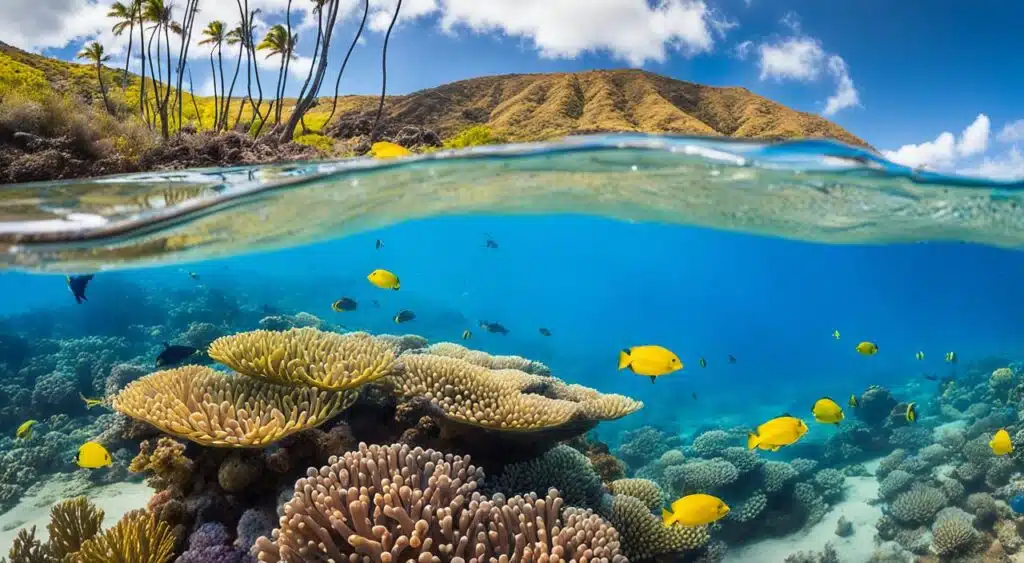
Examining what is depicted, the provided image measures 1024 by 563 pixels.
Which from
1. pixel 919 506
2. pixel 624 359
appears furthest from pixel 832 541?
pixel 624 359

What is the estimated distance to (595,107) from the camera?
61.0 m

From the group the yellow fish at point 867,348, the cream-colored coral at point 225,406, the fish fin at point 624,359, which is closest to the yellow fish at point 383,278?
the cream-colored coral at point 225,406

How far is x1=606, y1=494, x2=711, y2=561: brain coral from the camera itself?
5.86 metres

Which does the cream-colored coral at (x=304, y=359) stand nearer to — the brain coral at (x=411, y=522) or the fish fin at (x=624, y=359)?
the brain coral at (x=411, y=522)

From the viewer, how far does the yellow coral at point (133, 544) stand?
4.36 meters

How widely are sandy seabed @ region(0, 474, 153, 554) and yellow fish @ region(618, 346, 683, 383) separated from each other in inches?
354

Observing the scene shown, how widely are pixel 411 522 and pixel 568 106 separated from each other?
202ft

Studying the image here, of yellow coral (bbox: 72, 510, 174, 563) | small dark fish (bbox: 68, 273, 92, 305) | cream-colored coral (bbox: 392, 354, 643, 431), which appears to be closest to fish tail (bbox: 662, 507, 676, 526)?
cream-colored coral (bbox: 392, 354, 643, 431)

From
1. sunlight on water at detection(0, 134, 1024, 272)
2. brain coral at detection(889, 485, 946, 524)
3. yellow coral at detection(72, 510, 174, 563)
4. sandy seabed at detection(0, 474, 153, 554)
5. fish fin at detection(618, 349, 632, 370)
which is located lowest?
sandy seabed at detection(0, 474, 153, 554)

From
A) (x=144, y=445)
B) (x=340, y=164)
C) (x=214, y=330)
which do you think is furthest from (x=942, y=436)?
(x=214, y=330)

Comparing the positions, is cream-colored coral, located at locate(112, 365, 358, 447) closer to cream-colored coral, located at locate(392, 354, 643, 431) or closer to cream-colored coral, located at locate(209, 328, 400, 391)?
cream-colored coral, located at locate(209, 328, 400, 391)

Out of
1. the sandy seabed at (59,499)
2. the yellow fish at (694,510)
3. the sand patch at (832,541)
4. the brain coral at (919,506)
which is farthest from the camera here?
the brain coral at (919,506)

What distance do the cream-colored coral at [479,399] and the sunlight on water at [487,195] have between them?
6920mm

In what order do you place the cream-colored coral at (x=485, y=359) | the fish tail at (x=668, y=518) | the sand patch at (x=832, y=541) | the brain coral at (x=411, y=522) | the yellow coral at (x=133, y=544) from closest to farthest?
the brain coral at (x=411, y=522)
the yellow coral at (x=133, y=544)
the fish tail at (x=668, y=518)
the cream-colored coral at (x=485, y=359)
the sand patch at (x=832, y=541)
